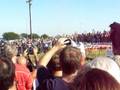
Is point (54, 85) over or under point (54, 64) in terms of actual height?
under

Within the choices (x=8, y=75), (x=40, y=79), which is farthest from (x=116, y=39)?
(x=8, y=75)

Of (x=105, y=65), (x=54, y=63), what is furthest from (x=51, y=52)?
(x=105, y=65)

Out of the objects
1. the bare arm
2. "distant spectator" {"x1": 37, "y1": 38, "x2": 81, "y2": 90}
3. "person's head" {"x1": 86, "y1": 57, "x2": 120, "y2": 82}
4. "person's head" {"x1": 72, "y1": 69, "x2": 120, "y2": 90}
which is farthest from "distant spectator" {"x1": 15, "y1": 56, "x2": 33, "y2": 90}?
"person's head" {"x1": 72, "y1": 69, "x2": 120, "y2": 90}

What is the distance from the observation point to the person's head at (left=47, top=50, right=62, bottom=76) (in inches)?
212

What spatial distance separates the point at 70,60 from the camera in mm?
4781

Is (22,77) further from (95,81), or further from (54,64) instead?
(95,81)

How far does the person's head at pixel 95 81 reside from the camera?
9.69ft

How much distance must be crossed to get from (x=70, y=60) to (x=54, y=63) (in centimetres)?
68

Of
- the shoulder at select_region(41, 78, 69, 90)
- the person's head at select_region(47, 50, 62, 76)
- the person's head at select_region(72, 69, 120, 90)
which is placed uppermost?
the person's head at select_region(72, 69, 120, 90)

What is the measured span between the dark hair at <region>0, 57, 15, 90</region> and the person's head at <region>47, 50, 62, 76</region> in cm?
139

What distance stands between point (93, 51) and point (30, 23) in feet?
90.2

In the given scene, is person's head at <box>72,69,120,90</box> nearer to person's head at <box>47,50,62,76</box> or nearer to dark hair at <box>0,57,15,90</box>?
dark hair at <box>0,57,15,90</box>

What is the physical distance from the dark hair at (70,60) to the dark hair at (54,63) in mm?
517

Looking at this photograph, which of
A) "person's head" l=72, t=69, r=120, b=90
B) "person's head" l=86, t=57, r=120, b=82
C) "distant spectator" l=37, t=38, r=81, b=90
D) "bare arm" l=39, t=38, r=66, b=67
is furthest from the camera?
"bare arm" l=39, t=38, r=66, b=67
